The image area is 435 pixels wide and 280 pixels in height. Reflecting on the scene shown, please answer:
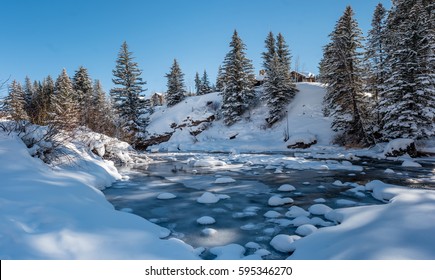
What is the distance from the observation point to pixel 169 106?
41.0 m

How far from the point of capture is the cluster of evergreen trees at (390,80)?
48.5 ft

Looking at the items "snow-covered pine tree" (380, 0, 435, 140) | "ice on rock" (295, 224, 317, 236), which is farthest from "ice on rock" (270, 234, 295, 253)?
"snow-covered pine tree" (380, 0, 435, 140)

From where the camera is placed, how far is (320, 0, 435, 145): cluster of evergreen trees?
Result: 14.8 metres

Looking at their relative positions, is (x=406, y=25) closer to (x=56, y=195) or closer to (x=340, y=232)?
(x=340, y=232)

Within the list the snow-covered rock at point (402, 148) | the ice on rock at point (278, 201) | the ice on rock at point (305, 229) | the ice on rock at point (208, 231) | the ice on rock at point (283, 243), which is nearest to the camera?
the ice on rock at point (283, 243)

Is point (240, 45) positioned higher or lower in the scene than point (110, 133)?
higher

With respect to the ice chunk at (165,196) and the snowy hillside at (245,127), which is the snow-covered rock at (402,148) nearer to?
the snowy hillside at (245,127)

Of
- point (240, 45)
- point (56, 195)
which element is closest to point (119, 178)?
point (56, 195)

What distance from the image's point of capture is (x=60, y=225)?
310 centimetres

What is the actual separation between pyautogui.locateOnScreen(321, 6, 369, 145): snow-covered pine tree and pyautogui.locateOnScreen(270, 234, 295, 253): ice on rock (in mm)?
17580

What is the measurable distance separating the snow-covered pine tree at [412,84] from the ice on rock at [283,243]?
586 inches

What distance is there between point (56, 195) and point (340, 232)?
4415 millimetres

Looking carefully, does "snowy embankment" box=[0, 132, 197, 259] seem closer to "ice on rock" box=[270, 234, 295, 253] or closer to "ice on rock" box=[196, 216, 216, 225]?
"ice on rock" box=[196, 216, 216, 225]

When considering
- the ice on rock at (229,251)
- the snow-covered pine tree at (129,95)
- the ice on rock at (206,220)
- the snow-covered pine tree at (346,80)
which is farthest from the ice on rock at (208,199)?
the snow-covered pine tree at (129,95)
